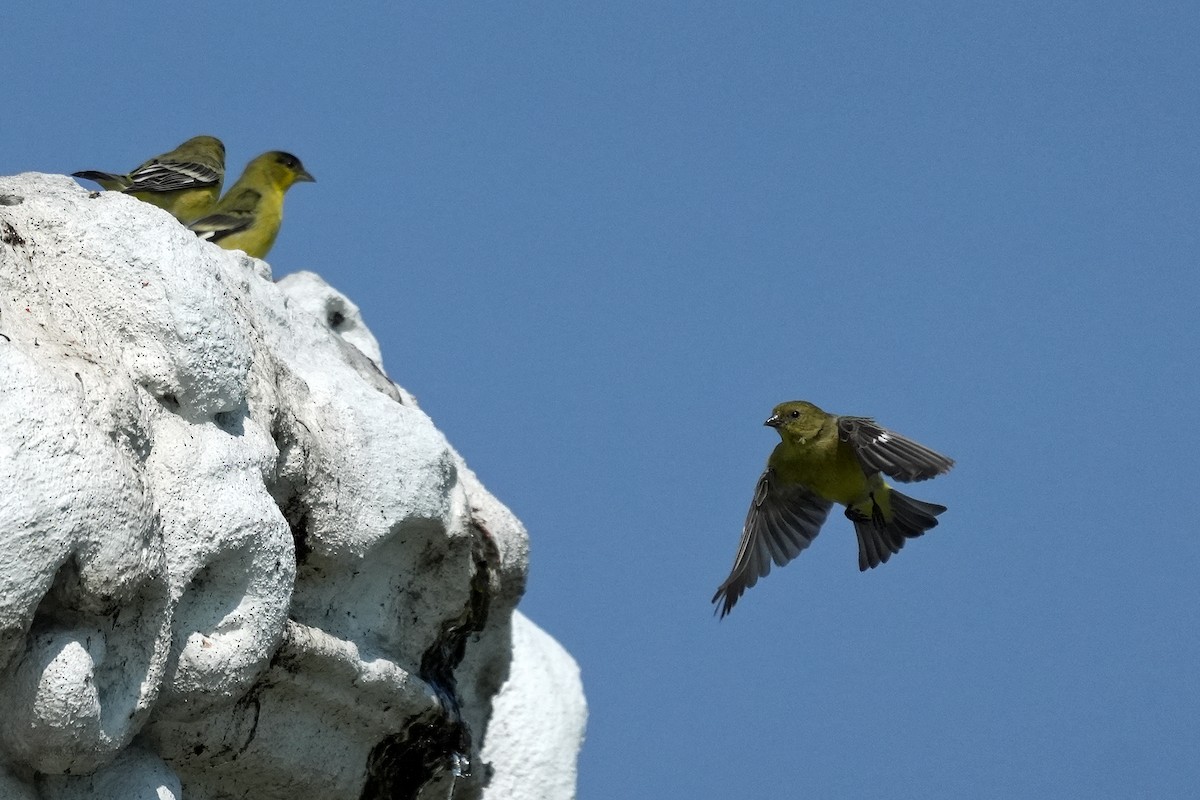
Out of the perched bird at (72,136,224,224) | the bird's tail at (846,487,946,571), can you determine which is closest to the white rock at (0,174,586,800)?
the perched bird at (72,136,224,224)

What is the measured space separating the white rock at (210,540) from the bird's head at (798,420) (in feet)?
6.59

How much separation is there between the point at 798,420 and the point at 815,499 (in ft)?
1.39

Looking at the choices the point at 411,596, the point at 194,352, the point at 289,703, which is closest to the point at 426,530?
the point at 411,596

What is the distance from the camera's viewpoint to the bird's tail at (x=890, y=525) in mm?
7445

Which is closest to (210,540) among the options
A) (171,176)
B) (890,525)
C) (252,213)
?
(171,176)

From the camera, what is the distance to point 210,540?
3793 mm

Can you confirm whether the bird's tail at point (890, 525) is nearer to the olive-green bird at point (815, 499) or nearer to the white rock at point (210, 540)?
the olive-green bird at point (815, 499)

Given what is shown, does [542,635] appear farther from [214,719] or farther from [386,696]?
[214,719]

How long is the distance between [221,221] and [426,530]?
3029 mm

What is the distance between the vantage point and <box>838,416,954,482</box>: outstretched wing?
6.31 metres

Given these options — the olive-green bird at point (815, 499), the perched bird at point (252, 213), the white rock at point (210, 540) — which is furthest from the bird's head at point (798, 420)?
the perched bird at point (252, 213)

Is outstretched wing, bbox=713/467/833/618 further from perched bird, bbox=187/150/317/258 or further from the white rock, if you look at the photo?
perched bird, bbox=187/150/317/258

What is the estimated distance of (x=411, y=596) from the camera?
4824mm

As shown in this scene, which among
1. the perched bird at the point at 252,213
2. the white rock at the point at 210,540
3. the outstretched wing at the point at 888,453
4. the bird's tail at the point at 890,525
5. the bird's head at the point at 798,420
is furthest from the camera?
the bird's tail at the point at 890,525
